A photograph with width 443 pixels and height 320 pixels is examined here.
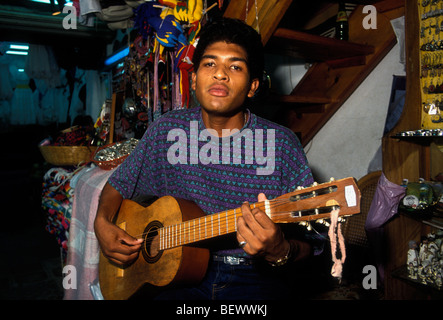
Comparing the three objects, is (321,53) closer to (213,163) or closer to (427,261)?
(213,163)

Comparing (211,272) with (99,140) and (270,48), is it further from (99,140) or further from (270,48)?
(99,140)

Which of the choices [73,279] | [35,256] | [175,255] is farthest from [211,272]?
[35,256]

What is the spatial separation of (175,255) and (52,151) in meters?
2.31

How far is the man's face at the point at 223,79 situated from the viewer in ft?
4.85

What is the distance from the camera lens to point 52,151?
120 inches

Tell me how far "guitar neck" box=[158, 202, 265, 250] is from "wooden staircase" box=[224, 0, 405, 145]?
4.44ft

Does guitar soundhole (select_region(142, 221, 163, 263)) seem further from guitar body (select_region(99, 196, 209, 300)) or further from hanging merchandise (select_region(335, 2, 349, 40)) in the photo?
hanging merchandise (select_region(335, 2, 349, 40))

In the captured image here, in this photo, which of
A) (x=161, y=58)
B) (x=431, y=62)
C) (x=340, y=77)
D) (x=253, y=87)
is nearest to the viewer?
(x=253, y=87)

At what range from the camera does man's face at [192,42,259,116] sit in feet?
4.85

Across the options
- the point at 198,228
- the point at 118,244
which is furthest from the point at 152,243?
the point at 198,228

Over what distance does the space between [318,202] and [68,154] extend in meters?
2.82

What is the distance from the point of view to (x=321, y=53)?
260cm
